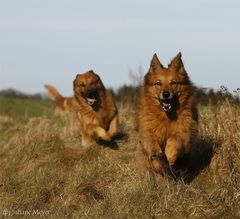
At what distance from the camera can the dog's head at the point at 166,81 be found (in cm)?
786

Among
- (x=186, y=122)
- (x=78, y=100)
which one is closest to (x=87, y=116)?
(x=78, y=100)

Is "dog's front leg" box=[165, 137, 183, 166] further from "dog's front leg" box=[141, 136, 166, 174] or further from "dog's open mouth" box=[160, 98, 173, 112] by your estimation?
"dog's open mouth" box=[160, 98, 173, 112]

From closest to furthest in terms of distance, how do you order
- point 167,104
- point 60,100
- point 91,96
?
point 167,104 < point 91,96 < point 60,100

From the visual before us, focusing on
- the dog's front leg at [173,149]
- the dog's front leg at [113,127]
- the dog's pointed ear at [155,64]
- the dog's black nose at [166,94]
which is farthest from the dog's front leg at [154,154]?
the dog's front leg at [113,127]

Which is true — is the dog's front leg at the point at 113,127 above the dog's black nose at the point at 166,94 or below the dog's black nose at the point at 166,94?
below

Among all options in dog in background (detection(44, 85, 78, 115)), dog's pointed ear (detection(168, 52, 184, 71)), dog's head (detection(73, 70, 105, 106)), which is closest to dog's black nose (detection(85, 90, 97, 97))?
dog's head (detection(73, 70, 105, 106))

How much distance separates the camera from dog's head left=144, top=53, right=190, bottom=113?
7855 mm

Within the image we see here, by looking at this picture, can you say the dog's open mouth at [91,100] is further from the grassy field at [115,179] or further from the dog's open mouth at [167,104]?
the dog's open mouth at [167,104]

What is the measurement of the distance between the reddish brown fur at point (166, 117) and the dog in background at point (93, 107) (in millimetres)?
3178

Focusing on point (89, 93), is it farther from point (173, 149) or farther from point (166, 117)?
point (173, 149)

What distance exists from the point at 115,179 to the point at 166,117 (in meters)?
1.31

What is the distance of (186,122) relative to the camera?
7.99 metres

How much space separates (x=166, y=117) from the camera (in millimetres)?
8062

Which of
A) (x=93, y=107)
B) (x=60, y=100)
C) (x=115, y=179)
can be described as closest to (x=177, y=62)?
(x=115, y=179)
